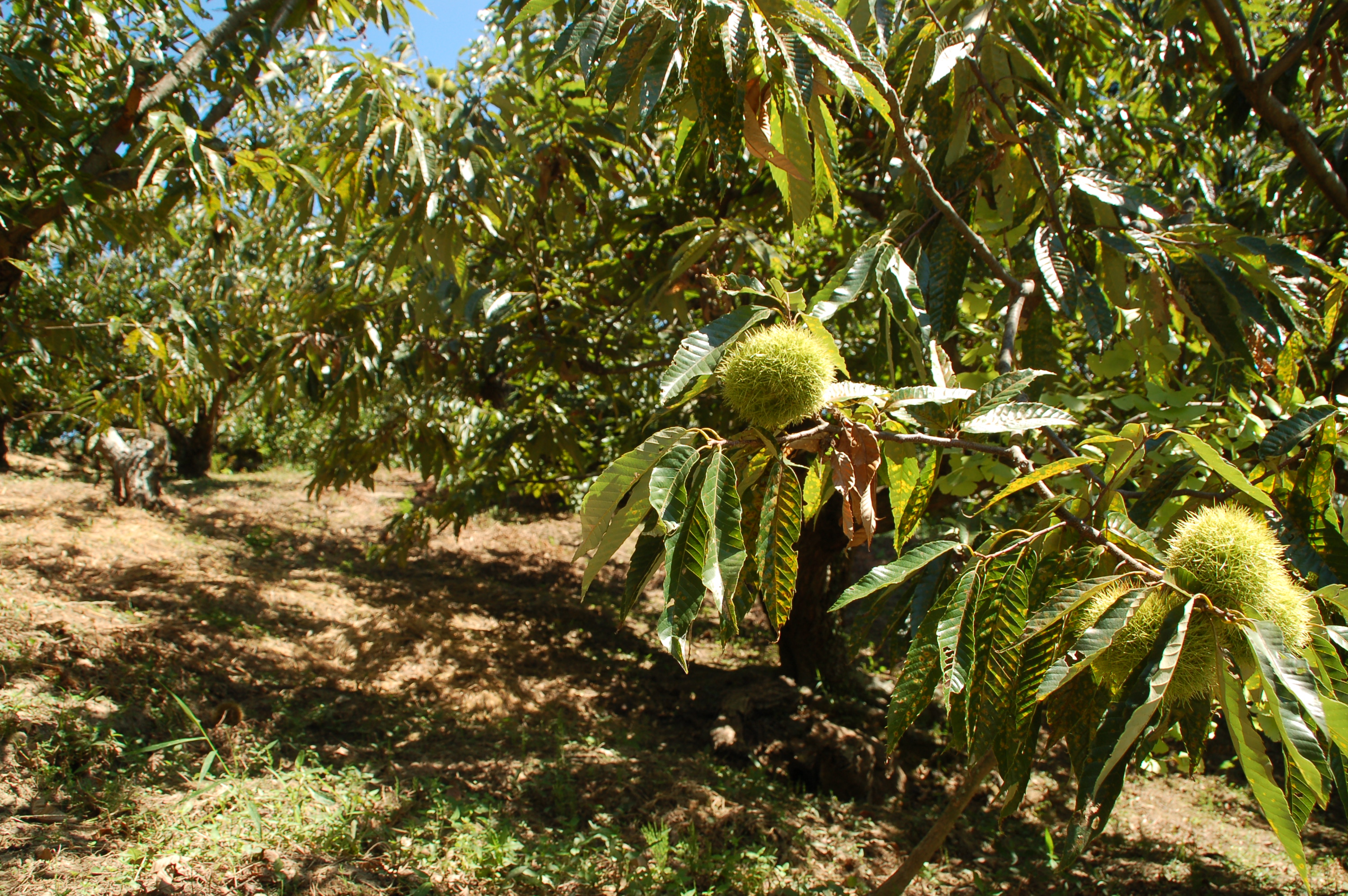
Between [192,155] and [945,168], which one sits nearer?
[945,168]

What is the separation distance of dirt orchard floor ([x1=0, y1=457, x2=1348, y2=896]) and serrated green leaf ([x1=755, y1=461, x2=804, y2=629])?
186cm

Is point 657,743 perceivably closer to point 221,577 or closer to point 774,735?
point 774,735

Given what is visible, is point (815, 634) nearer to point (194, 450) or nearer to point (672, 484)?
point (672, 484)

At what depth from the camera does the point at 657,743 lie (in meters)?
3.81

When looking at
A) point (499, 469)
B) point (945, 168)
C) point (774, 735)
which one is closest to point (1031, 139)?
point (945, 168)

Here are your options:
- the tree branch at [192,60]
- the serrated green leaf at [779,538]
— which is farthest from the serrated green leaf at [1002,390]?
the tree branch at [192,60]

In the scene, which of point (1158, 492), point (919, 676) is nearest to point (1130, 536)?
point (919, 676)

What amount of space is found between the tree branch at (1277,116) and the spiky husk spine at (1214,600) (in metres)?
1.60

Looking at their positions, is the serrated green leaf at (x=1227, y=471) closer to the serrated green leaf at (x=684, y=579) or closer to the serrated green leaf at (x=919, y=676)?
the serrated green leaf at (x=919, y=676)

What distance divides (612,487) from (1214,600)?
2.57ft

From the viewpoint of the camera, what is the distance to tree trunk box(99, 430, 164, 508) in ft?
22.4

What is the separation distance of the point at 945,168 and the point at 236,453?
13.4 meters

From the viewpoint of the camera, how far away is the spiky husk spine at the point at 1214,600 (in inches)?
36.1

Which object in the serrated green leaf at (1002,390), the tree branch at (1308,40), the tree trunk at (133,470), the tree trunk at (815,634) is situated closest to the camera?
the serrated green leaf at (1002,390)
